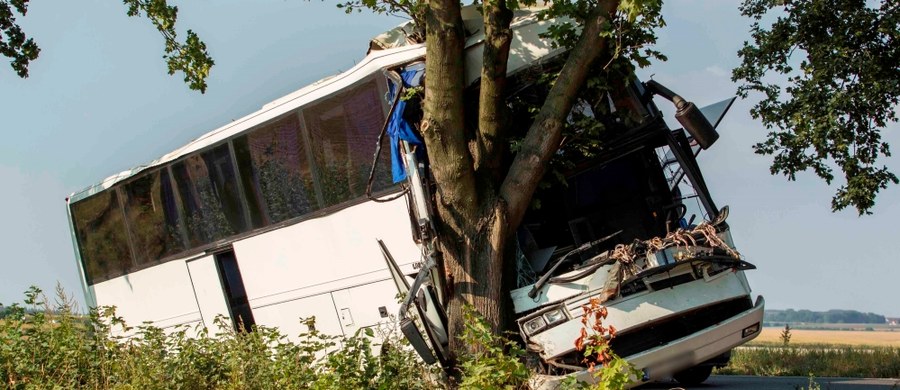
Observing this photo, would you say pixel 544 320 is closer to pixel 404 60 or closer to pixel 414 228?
pixel 414 228

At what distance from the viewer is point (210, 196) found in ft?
44.2

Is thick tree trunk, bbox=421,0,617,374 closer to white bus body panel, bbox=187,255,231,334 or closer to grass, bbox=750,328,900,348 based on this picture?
white bus body panel, bbox=187,255,231,334

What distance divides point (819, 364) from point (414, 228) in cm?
800

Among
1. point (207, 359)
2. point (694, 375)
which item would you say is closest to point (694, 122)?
point (694, 375)

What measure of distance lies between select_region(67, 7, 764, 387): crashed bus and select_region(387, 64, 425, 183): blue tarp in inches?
0.6

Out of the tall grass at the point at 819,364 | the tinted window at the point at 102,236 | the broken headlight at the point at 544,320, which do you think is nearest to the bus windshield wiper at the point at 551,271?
the broken headlight at the point at 544,320

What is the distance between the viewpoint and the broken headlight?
8.76 meters

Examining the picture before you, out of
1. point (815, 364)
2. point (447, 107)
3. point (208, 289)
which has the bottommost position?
point (815, 364)

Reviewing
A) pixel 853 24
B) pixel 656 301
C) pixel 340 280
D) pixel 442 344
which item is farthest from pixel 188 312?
pixel 853 24

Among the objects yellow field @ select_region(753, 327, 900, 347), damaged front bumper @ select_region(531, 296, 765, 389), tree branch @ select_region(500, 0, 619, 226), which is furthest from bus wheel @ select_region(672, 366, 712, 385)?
yellow field @ select_region(753, 327, 900, 347)

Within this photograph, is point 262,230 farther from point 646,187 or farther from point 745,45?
point 745,45

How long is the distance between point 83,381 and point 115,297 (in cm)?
633

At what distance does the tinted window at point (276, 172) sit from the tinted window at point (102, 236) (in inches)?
175

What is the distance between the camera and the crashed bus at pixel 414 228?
8789 mm
